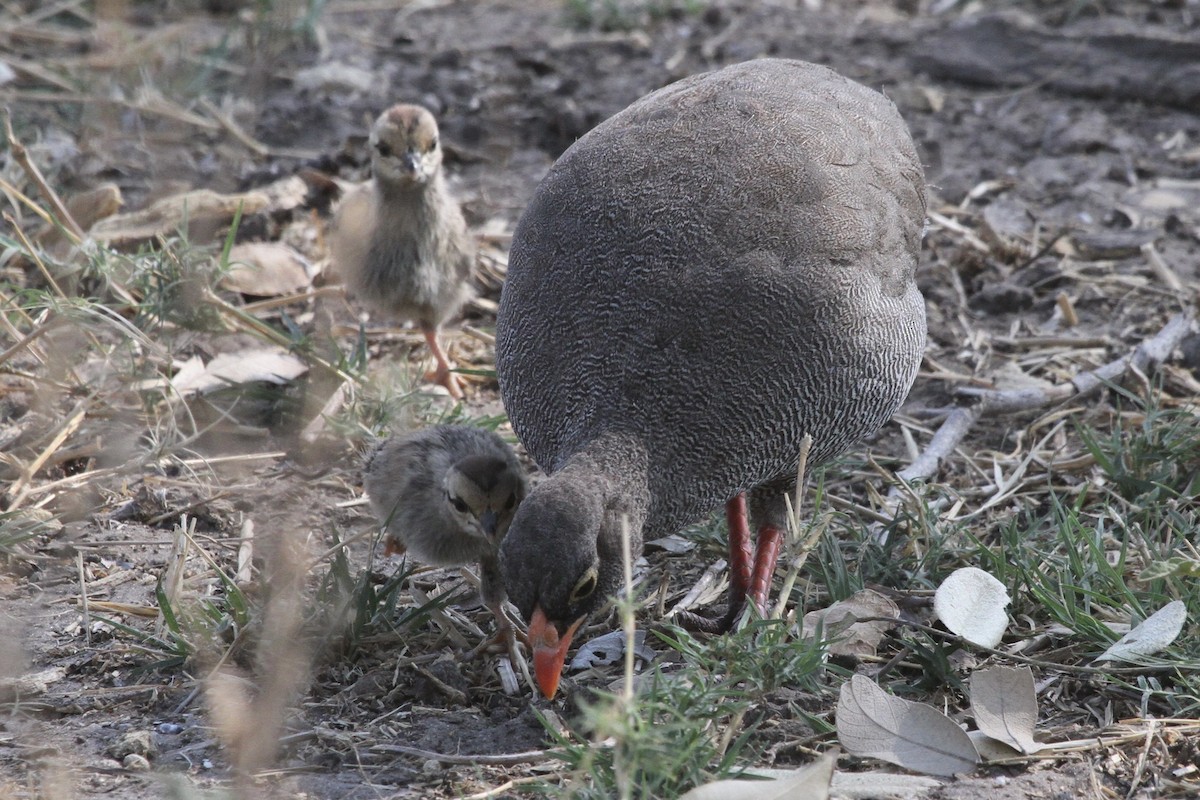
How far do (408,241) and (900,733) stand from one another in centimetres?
341

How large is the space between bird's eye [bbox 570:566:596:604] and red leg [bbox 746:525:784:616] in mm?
876

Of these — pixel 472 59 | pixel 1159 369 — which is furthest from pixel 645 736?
pixel 472 59

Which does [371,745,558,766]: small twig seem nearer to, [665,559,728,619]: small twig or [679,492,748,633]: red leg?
[665,559,728,619]: small twig

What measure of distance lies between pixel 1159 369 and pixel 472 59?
16.9 feet

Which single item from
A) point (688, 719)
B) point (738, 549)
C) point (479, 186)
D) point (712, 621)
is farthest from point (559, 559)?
point (479, 186)

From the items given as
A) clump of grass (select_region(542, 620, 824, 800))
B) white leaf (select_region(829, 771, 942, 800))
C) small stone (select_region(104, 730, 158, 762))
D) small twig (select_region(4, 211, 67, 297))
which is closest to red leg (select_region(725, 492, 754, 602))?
clump of grass (select_region(542, 620, 824, 800))

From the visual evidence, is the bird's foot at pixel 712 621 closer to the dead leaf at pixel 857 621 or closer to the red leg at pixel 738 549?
the red leg at pixel 738 549

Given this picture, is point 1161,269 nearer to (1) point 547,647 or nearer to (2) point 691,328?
(2) point 691,328

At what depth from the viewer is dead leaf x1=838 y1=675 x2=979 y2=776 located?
3650mm

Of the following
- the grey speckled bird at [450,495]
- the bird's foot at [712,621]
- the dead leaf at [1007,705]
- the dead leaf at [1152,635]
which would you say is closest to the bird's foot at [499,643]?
the grey speckled bird at [450,495]

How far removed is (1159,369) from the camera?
5.67 metres

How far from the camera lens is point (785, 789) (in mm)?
3242

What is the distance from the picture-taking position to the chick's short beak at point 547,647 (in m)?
3.70

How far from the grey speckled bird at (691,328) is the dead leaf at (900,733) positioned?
462mm
